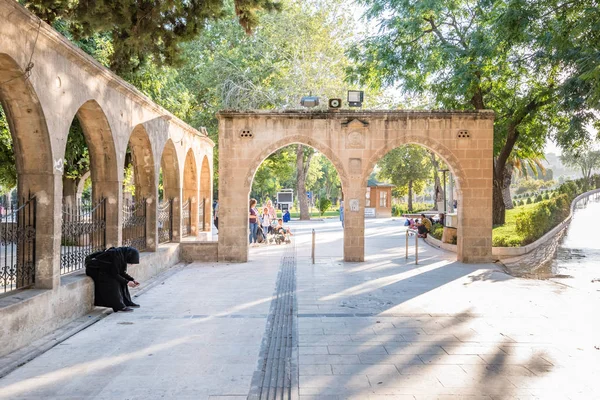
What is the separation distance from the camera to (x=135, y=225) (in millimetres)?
10844

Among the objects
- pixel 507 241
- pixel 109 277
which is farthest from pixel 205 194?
pixel 507 241

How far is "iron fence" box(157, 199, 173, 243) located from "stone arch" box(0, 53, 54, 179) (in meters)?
6.14

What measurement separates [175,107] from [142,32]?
37.4ft

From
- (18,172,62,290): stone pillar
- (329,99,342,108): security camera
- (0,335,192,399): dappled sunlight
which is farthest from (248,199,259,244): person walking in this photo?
(0,335,192,399): dappled sunlight

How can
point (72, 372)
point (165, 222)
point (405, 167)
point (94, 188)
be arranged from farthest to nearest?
point (405, 167)
point (165, 222)
point (94, 188)
point (72, 372)

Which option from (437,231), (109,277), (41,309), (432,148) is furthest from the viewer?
(437,231)

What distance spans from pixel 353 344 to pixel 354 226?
24.2 ft

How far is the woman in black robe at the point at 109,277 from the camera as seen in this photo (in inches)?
301

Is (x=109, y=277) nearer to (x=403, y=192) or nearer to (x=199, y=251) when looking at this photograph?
(x=199, y=251)

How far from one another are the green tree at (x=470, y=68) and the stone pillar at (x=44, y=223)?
1290 centimetres

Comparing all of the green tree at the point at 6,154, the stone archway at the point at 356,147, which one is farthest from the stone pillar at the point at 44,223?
the green tree at the point at 6,154

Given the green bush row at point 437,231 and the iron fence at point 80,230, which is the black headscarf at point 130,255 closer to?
the iron fence at point 80,230

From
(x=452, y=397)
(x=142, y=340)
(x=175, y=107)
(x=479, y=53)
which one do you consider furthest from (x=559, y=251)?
(x=175, y=107)

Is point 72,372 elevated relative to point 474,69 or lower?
lower
